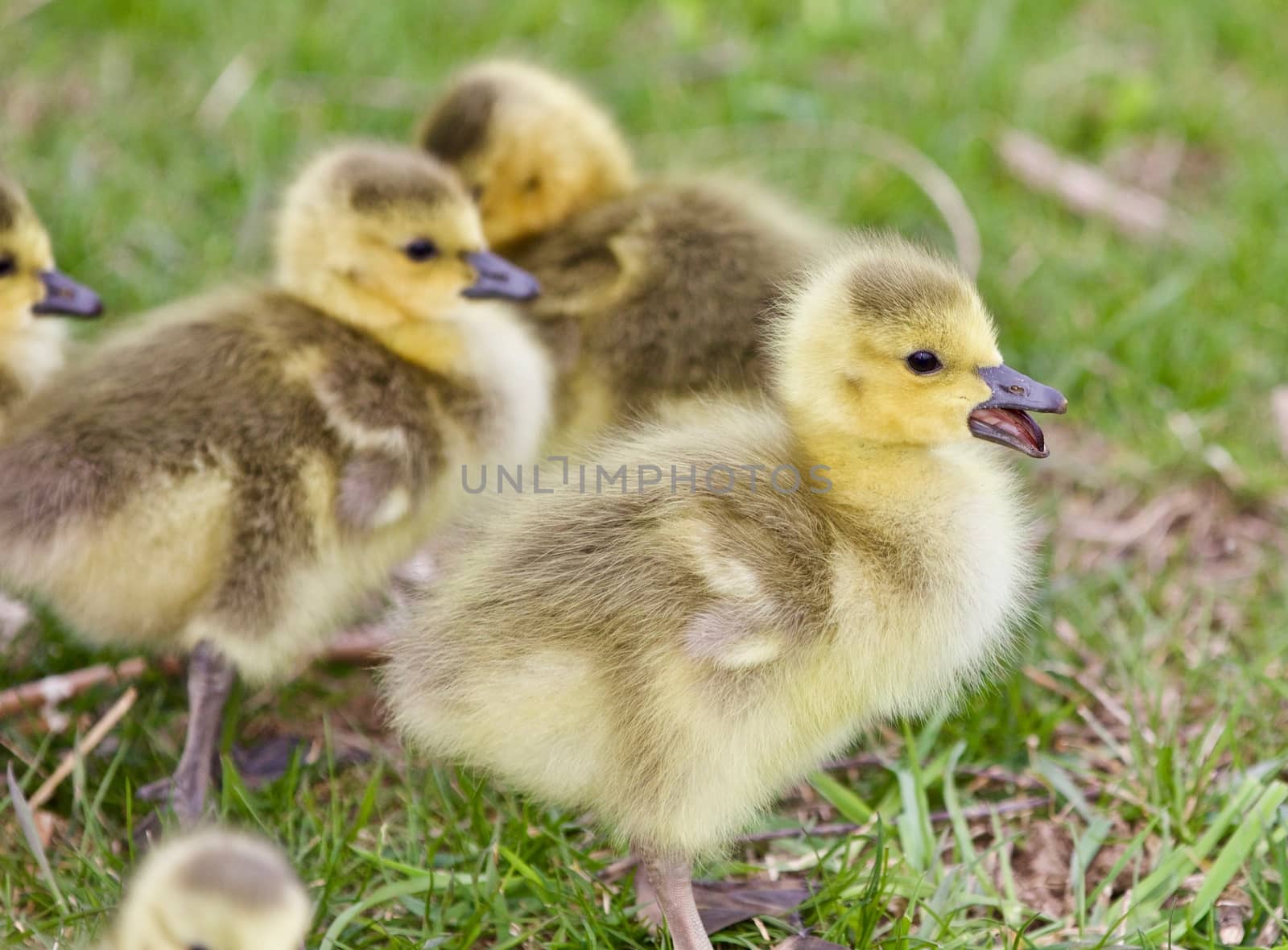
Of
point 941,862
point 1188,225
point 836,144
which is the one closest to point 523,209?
point 836,144

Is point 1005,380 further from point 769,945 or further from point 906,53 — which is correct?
point 906,53

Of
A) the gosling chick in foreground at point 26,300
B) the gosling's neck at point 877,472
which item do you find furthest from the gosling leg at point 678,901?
the gosling chick in foreground at point 26,300

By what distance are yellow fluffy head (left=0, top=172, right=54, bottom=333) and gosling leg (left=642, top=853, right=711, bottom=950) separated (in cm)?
134

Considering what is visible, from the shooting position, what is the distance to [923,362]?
6.02 ft

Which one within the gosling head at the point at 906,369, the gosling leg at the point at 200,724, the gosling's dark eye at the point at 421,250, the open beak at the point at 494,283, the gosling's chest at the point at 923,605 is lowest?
the gosling leg at the point at 200,724

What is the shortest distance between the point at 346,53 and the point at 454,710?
2.35 m

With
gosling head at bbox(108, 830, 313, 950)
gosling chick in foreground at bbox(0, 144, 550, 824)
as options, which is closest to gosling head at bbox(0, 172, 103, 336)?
gosling chick in foreground at bbox(0, 144, 550, 824)

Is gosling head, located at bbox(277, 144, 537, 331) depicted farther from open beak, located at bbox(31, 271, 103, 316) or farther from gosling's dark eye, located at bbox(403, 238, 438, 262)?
open beak, located at bbox(31, 271, 103, 316)

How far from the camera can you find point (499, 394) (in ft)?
7.73

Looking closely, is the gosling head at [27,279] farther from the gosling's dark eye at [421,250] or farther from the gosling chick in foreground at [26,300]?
the gosling's dark eye at [421,250]

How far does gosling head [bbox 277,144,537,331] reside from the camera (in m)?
2.32

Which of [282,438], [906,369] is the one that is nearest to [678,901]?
[906,369]

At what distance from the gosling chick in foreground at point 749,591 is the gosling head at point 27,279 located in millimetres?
893

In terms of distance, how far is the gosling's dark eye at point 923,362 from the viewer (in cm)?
183
